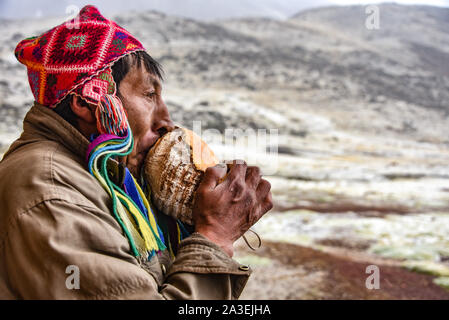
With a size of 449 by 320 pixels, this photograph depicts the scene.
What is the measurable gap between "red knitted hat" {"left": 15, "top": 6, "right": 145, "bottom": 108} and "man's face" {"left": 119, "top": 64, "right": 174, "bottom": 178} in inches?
4.3

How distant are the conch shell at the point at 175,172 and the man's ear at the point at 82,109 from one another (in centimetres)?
34

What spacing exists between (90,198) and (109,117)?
332 mm

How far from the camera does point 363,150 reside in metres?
22.9

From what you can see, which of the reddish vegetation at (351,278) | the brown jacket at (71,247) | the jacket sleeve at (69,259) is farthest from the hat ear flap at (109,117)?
the reddish vegetation at (351,278)

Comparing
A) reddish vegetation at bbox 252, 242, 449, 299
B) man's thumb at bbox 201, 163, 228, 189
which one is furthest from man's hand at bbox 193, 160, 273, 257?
reddish vegetation at bbox 252, 242, 449, 299

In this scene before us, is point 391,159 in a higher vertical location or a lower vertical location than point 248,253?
lower

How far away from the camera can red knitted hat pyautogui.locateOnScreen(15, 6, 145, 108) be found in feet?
5.21

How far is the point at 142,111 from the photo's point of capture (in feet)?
6.01

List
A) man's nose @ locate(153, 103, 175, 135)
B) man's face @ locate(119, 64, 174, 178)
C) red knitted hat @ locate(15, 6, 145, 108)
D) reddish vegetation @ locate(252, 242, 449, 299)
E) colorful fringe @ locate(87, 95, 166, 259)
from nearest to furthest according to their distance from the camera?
colorful fringe @ locate(87, 95, 166, 259), red knitted hat @ locate(15, 6, 145, 108), man's face @ locate(119, 64, 174, 178), man's nose @ locate(153, 103, 175, 135), reddish vegetation @ locate(252, 242, 449, 299)

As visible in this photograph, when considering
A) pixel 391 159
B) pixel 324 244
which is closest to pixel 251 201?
pixel 324 244

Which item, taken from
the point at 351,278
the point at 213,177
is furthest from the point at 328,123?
the point at 213,177

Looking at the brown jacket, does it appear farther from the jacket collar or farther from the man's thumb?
the man's thumb
